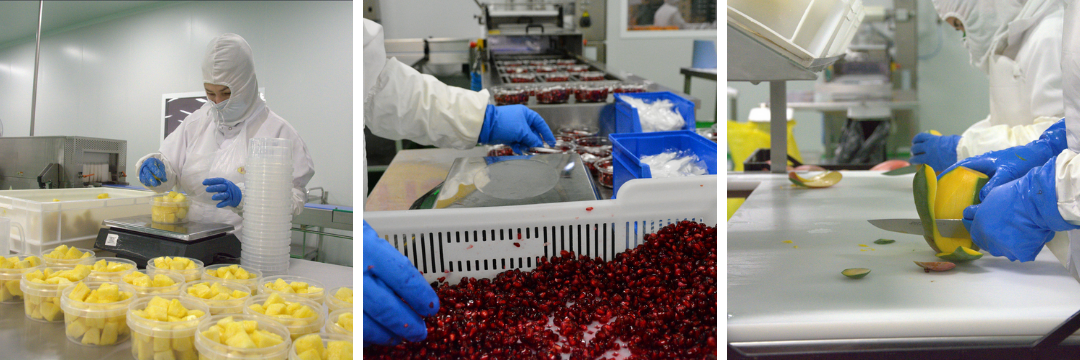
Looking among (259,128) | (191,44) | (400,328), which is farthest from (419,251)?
(191,44)

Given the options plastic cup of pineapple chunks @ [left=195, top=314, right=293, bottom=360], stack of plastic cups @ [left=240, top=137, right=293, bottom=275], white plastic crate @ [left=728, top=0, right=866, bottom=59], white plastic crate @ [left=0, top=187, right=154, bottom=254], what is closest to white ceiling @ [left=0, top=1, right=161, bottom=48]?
white plastic crate @ [left=0, top=187, right=154, bottom=254]

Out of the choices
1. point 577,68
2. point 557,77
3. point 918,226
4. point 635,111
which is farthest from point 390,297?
point 577,68

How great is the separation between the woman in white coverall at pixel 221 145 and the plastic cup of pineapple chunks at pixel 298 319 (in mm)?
658

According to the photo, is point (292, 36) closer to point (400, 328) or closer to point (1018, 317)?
point (400, 328)

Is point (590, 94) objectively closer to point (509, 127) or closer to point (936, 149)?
point (509, 127)

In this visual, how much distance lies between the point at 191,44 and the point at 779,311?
1.91 meters

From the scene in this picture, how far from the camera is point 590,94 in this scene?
7.88ft

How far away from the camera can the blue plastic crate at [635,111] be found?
195 centimetres

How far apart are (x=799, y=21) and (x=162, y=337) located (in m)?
1.26

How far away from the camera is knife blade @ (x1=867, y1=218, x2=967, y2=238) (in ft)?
3.78

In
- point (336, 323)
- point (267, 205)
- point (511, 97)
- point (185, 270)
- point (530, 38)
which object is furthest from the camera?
point (530, 38)

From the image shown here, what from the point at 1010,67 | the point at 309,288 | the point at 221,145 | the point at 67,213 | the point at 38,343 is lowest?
the point at 38,343

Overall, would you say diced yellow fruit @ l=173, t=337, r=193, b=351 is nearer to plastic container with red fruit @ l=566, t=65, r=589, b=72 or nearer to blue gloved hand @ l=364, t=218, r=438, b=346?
blue gloved hand @ l=364, t=218, r=438, b=346

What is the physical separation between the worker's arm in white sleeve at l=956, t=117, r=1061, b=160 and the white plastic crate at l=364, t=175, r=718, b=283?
1.14m
